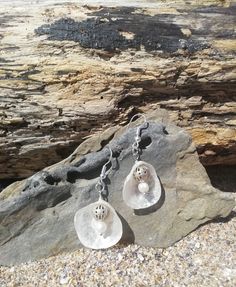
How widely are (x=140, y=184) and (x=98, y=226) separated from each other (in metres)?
0.29

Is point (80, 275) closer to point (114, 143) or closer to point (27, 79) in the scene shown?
point (114, 143)

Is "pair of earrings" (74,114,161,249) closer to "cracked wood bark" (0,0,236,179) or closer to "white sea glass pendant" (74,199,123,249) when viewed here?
"white sea glass pendant" (74,199,123,249)

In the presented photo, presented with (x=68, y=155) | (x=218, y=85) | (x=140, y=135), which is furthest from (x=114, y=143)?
(x=218, y=85)

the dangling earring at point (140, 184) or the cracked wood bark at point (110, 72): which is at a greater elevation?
the cracked wood bark at point (110, 72)

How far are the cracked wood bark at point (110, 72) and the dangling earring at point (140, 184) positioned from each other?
241 mm

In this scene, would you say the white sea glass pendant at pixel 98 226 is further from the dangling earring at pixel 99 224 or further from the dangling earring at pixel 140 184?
the dangling earring at pixel 140 184

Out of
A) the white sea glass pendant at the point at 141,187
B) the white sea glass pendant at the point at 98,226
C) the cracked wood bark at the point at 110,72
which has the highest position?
the cracked wood bark at the point at 110,72

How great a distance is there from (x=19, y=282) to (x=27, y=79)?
0.98 m

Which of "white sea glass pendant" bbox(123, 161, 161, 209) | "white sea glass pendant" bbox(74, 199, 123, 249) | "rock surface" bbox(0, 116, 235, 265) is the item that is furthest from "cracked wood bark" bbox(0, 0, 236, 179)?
"white sea glass pendant" bbox(74, 199, 123, 249)

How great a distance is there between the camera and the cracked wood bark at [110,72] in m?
2.50

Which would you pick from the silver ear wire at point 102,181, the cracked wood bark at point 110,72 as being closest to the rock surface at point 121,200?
the silver ear wire at point 102,181

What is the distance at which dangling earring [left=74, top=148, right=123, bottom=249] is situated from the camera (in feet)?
7.86

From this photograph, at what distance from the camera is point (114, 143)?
8.10 feet

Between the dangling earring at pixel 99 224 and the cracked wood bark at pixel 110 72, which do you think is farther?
the cracked wood bark at pixel 110 72
